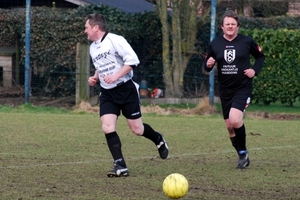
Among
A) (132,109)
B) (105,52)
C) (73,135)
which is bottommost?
(73,135)

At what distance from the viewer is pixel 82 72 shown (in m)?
18.1

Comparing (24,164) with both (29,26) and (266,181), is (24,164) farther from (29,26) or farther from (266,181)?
(29,26)

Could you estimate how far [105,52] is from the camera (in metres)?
8.45

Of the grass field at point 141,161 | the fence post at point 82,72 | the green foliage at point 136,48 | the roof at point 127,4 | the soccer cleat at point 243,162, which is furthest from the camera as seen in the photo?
the roof at point 127,4

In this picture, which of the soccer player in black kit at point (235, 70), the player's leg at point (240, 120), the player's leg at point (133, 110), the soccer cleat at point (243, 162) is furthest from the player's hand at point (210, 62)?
the soccer cleat at point (243, 162)

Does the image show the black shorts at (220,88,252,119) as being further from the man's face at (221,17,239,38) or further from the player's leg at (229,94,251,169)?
the man's face at (221,17,239,38)

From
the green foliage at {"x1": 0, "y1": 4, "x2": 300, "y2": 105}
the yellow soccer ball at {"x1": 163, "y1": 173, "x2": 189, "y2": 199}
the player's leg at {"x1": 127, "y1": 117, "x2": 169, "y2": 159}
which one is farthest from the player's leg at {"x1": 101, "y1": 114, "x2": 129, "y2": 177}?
the green foliage at {"x1": 0, "y1": 4, "x2": 300, "y2": 105}

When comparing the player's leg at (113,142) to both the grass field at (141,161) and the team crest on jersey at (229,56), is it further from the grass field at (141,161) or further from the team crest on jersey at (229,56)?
the team crest on jersey at (229,56)

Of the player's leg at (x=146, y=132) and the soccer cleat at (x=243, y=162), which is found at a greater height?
the player's leg at (x=146, y=132)

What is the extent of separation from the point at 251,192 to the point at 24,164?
10.5 feet

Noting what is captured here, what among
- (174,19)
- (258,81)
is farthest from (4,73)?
(258,81)

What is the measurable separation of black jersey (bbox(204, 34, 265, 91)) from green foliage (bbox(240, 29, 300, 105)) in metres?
9.78

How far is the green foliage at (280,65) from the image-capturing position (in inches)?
738

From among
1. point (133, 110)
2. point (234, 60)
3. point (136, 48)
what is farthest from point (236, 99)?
point (136, 48)
